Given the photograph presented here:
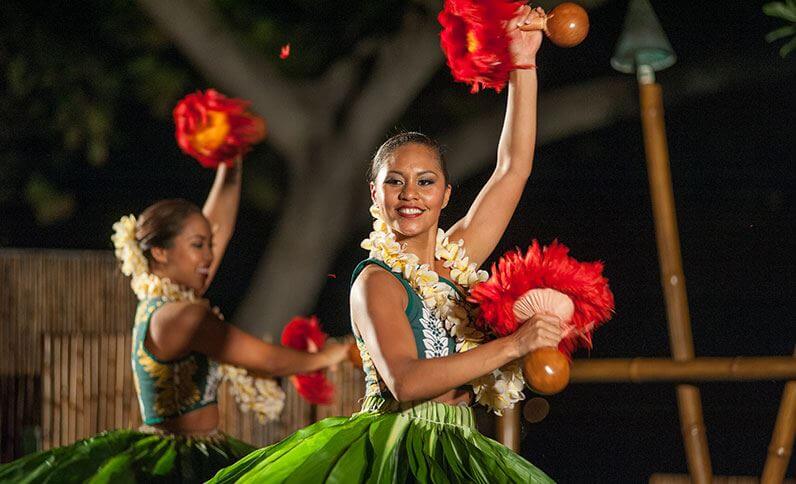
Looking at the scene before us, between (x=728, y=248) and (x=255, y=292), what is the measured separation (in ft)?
8.36

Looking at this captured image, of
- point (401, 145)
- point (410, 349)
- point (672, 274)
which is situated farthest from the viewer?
point (672, 274)

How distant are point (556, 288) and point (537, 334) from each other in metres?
0.12

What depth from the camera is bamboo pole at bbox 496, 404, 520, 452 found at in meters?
3.26

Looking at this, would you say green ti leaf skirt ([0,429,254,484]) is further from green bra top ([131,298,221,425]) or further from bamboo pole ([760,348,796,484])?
bamboo pole ([760,348,796,484])

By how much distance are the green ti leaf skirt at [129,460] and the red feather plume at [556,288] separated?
1.25 meters

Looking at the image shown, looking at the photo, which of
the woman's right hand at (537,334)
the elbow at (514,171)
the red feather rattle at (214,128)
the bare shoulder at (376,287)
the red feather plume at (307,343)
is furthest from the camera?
the red feather rattle at (214,128)

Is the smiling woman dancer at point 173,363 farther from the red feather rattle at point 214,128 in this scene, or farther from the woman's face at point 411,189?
the woman's face at point 411,189

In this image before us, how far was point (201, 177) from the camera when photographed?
778 cm

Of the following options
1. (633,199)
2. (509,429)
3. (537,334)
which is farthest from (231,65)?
(537,334)

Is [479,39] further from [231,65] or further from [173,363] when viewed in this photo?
[231,65]

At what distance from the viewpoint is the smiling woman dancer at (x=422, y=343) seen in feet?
8.12

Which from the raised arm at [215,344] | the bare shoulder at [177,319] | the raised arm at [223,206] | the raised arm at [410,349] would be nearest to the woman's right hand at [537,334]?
the raised arm at [410,349]

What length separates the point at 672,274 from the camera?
3.22 m

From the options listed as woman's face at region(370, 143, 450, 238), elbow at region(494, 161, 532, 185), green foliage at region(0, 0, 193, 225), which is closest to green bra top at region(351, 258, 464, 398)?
woman's face at region(370, 143, 450, 238)
